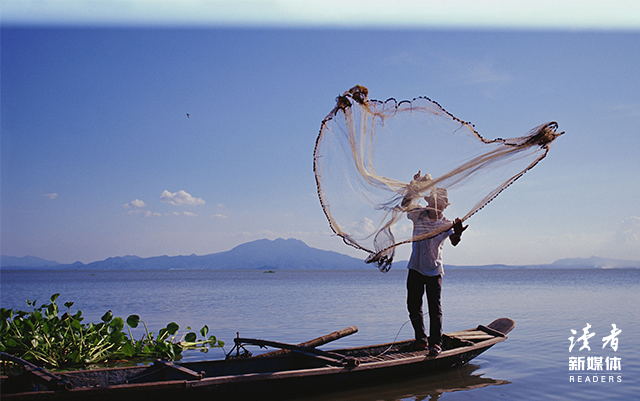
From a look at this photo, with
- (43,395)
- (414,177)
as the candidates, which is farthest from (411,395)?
(43,395)

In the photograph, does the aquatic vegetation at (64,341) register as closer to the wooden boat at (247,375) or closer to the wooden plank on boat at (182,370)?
the wooden boat at (247,375)

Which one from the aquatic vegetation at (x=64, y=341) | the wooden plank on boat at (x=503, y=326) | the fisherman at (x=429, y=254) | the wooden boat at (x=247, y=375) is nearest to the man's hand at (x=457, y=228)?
the fisherman at (x=429, y=254)

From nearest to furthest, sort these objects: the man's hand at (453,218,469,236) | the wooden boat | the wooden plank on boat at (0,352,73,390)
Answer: the wooden plank on boat at (0,352,73,390)
the wooden boat
the man's hand at (453,218,469,236)

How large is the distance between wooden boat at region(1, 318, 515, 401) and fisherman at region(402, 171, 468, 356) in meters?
0.39

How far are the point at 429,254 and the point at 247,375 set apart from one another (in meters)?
2.67

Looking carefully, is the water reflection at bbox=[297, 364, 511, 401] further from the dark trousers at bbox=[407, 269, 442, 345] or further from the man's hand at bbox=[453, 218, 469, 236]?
the man's hand at bbox=[453, 218, 469, 236]

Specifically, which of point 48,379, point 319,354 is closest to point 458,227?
point 319,354

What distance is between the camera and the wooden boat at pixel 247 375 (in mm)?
4488

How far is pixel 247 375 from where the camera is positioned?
506 centimetres

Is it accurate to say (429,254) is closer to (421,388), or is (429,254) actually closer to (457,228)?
(457,228)

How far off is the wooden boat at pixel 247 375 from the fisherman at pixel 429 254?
39cm

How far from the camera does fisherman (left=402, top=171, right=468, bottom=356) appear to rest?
5625 millimetres

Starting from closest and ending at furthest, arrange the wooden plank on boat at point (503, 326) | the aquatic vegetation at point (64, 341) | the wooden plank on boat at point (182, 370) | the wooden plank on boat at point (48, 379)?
the wooden plank on boat at point (48, 379)
the wooden plank on boat at point (182, 370)
the aquatic vegetation at point (64, 341)
the wooden plank on boat at point (503, 326)

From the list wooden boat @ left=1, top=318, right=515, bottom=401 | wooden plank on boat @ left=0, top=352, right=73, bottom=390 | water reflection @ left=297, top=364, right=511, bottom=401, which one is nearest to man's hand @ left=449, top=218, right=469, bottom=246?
wooden boat @ left=1, top=318, right=515, bottom=401
